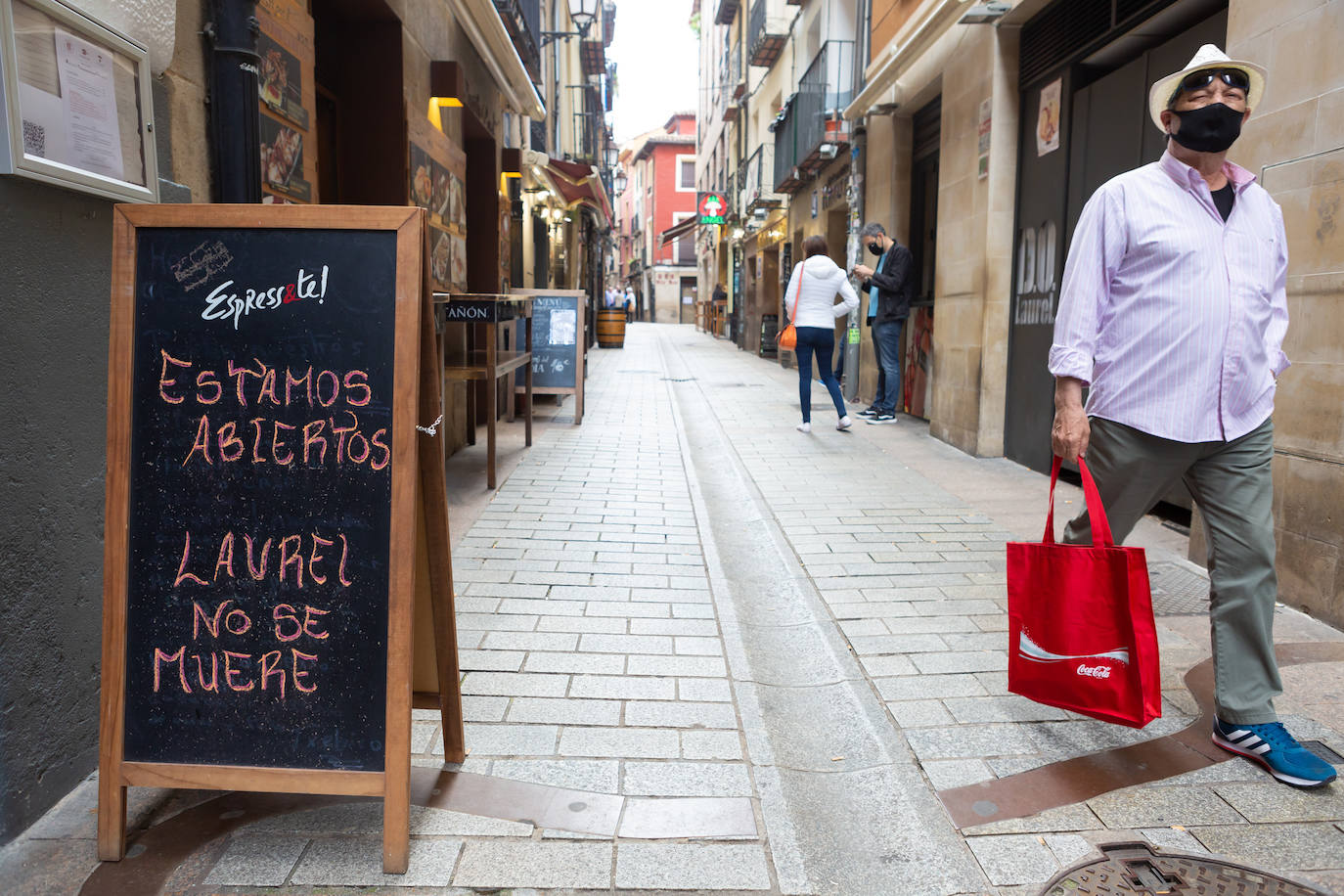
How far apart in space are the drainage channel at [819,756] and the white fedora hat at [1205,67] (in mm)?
2062

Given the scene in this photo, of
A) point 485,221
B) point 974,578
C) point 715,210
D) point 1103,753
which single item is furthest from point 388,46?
point 715,210

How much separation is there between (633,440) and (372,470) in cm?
643

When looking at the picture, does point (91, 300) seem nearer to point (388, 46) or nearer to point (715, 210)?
point (388, 46)

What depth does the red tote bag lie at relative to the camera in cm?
258

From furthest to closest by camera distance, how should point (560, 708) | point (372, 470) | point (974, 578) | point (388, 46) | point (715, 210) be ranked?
point (715, 210), point (388, 46), point (974, 578), point (560, 708), point (372, 470)

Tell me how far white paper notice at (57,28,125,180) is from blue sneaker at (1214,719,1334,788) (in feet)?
11.4

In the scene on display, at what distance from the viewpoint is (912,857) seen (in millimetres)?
2357

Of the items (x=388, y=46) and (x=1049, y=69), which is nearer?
(x=388, y=46)

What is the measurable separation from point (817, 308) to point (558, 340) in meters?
2.50

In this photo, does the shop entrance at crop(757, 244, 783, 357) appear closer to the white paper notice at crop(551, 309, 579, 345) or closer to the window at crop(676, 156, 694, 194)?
the white paper notice at crop(551, 309, 579, 345)

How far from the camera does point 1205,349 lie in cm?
279

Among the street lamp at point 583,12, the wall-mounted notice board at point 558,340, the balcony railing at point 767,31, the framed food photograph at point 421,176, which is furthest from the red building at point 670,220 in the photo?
the framed food photograph at point 421,176

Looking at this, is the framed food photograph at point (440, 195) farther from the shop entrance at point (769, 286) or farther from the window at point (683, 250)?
the window at point (683, 250)

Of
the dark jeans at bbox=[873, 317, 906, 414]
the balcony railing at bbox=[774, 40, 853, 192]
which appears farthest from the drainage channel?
the balcony railing at bbox=[774, 40, 853, 192]
